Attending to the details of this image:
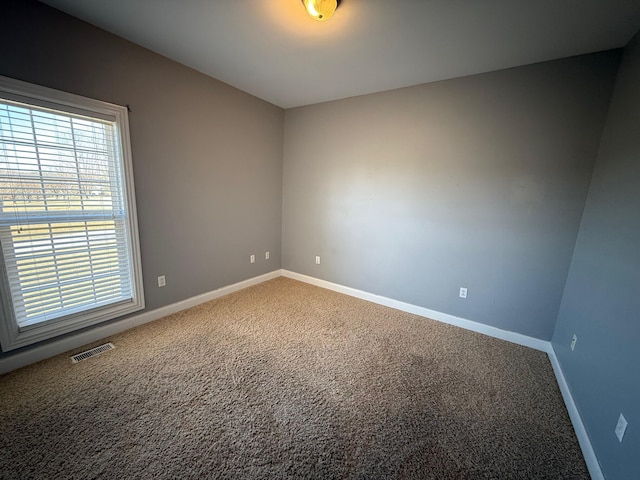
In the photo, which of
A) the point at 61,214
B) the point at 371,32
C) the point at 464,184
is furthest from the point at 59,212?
the point at 464,184

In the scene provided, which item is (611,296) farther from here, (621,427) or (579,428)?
(579,428)

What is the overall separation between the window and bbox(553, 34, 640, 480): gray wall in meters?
3.50

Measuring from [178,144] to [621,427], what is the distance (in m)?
3.73

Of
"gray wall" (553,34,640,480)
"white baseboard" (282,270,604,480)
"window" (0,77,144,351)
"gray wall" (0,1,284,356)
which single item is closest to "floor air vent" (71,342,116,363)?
"window" (0,77,144,351)

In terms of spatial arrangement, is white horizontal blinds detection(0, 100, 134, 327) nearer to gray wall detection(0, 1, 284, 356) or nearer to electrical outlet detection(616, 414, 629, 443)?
gray wall detection(0, 1, 284, 356)

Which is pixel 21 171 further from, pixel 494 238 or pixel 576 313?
pixel 576 313

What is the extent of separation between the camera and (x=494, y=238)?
252 cm

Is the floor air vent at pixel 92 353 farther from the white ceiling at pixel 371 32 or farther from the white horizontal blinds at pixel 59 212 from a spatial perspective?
the white ceiling at pixel 371 32

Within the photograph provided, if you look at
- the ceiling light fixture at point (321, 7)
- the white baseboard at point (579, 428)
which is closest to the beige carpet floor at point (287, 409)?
the white baseboard at point (579, 428)

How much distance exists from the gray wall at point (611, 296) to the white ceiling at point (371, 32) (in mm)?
517

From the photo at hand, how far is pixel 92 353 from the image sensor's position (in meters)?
2.08

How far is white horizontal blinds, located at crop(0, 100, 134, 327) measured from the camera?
1.75m

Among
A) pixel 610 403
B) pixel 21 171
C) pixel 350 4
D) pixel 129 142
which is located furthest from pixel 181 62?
pixel 610 403

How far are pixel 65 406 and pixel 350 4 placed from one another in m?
3.16
